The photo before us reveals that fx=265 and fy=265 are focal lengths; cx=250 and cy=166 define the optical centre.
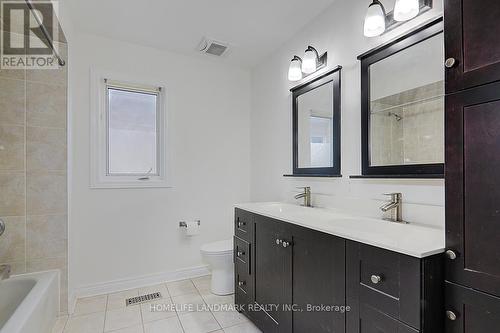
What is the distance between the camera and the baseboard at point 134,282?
240cm

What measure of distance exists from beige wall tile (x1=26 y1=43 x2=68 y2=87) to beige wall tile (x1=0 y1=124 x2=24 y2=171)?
15.6 inches

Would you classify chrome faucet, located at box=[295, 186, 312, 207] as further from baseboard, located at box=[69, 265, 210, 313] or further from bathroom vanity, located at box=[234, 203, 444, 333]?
baseboard, located at box=[69, 265, 210, 313]

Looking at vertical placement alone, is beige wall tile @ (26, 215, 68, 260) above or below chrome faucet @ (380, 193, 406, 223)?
below

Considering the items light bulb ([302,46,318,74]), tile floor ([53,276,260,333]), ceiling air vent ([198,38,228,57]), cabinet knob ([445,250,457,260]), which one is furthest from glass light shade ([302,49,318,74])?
tile floor ([53,276,260,333])

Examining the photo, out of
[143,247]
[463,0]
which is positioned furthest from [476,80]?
[143,247]

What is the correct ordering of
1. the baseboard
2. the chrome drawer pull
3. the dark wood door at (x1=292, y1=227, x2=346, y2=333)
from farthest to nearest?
the baseboard
the dark wood door at (x1=292, y1=227, x2=346, y2=333)
the chrome drawer pull

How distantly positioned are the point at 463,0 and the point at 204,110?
2413 mm

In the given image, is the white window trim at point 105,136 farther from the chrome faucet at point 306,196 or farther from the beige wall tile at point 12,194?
the chrome faucet at point 306,196

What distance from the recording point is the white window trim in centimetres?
246

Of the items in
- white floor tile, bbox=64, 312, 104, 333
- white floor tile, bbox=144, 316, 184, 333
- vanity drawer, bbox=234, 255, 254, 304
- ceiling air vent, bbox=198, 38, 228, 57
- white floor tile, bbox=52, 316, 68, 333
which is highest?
ceiling air vent, bbox=198, 38, 228, 57

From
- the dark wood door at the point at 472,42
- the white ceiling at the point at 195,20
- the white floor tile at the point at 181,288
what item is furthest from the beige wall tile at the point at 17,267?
the dark wood door at the point at 472,42

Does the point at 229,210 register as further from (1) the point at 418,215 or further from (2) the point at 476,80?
(2) the point at 476,80

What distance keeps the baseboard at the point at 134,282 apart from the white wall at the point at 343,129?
107 centimetres

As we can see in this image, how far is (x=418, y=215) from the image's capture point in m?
1.42
